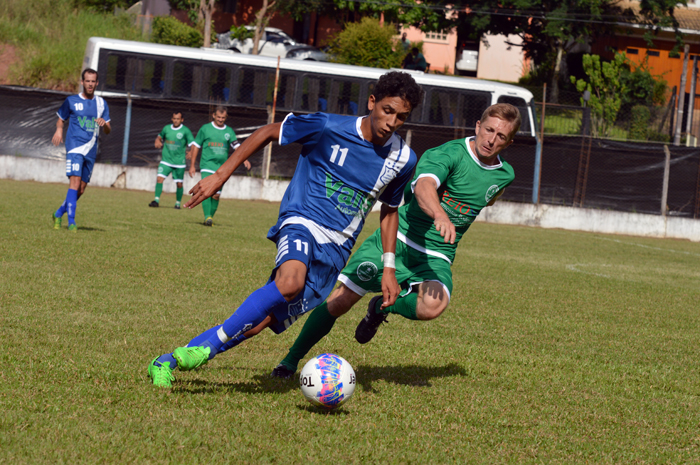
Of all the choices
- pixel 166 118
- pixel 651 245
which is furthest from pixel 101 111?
pixel 651 245

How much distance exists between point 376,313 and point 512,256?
7.74 meters

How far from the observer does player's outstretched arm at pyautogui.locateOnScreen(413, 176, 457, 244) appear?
3969mm

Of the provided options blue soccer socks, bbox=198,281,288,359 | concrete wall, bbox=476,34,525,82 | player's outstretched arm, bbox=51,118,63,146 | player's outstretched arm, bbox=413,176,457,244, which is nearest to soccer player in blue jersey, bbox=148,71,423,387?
blue soccer socks, bbox=198,281,288,359

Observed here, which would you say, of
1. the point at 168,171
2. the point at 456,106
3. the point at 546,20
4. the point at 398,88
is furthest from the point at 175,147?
the point at 546,20

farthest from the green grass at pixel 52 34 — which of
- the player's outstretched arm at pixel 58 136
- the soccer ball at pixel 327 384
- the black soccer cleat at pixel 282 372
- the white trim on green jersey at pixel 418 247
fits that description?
the soccer ball at pixel 327 384

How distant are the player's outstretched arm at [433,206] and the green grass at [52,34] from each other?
27.8 meters

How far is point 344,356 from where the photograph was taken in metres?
5.17

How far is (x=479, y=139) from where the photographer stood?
493cm

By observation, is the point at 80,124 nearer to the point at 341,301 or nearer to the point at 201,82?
the point at 341,301

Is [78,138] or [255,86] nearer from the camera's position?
[78,138]

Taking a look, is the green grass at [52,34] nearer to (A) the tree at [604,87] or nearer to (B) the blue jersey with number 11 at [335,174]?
→ (A) the tree at [604,87]

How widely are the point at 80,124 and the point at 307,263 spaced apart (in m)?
7.57

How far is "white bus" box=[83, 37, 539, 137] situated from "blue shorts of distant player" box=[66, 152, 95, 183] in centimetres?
1117

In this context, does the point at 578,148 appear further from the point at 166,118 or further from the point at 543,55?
the point at 543,55
